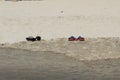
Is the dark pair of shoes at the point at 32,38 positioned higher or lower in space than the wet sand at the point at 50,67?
higher

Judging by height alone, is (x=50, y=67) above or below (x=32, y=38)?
below

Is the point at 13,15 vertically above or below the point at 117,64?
above

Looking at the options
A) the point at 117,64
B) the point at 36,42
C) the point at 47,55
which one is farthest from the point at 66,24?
the point at 117,64

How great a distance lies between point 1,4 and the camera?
19938mm

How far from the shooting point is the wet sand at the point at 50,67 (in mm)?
8945

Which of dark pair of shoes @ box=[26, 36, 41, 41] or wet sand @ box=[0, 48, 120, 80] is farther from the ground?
dark pair of shoes @ box=[26, 36, 41, 41]

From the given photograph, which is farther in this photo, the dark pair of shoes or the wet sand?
the dark pair of shoes

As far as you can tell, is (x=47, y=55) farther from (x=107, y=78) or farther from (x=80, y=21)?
(x=80, y=21)

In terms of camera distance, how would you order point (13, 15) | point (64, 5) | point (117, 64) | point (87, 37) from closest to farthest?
1. point (117, 64)
2. point (87, 37)
3. point (13, 15)
4. point (64, 5)

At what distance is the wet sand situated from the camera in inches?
352

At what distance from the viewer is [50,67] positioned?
33.0ft

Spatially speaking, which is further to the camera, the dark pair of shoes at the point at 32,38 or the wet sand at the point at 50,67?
the dark pair of shoes at the point at 32,38

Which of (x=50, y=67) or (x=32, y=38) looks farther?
(x=32, y=38)

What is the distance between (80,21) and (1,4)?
17.5ft
